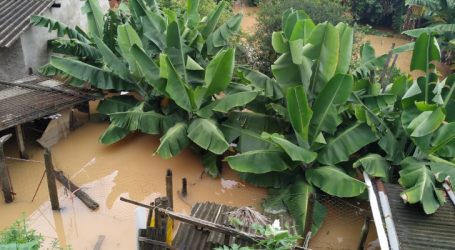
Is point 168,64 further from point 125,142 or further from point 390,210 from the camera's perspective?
point 390,210

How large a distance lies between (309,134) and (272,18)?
21.7ft

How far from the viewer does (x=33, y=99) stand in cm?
940

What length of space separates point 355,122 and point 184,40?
426 cm

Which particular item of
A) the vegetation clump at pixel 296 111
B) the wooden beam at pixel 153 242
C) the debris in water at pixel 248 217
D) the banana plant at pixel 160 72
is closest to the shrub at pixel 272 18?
the banana plant at pixel 160 72

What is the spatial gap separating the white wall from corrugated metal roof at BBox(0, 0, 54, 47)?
0.29m

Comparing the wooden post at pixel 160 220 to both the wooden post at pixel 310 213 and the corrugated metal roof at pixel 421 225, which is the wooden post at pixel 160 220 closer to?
the wooden post at pixel 310 213

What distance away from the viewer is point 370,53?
9.52m

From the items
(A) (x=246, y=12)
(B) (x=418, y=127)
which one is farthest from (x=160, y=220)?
(A) (x=246, y=12)

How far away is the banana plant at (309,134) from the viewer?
686cm

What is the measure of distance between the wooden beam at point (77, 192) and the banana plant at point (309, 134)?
288cm

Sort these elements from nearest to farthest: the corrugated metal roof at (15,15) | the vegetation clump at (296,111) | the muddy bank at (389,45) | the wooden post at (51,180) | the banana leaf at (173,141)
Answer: the vegetation clump at (296,111)
the wooden post at (51,180)
the banana leaf at (173,141)
the corrugated metal roof at (15,15)
the muddy bank at (389,45)

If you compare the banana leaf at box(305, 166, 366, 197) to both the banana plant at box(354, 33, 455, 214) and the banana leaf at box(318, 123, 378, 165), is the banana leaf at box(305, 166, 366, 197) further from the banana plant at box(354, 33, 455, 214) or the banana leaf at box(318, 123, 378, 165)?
the banana plant at box(354, 33, 455, 214)

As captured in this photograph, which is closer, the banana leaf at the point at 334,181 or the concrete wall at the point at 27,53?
the banana leaf at the point at 334,181

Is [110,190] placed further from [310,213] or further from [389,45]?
[389,45]
